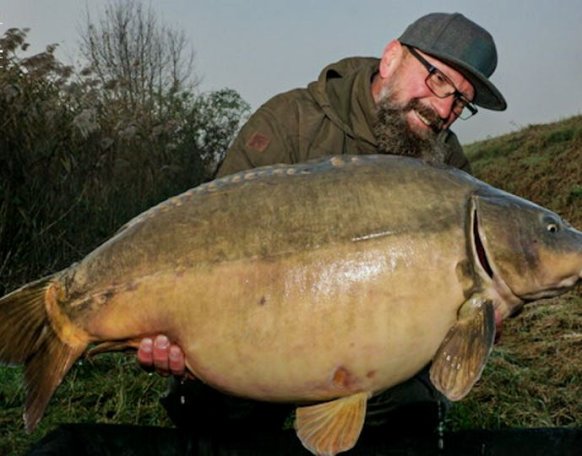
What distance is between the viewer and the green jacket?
8.64ft

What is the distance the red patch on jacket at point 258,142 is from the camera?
2629 mm

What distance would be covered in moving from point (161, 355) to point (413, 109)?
4.09 ft

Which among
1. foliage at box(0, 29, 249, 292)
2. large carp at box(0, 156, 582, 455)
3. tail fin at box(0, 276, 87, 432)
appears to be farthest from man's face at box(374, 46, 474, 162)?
foliage at box(0, 29, 249, 292)

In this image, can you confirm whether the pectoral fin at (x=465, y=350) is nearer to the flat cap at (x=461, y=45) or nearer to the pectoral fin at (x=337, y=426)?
the pectoral fin at (x=337, y=426)

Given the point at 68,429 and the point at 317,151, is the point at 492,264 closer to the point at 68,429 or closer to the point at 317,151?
the point at 317,151

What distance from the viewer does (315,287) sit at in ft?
5.53

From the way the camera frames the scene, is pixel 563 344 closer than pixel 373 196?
No

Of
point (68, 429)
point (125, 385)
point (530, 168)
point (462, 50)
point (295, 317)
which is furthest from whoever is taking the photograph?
point (530, 168)

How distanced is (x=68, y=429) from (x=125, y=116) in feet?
15.5

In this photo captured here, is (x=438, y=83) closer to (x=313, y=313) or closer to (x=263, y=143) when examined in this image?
(x=263, y=143)

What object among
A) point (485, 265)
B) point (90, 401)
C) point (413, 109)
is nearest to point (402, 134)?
point (413, 109)

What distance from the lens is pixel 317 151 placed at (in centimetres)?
265

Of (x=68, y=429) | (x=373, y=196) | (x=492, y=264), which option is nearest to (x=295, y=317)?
(x=373, y=196)

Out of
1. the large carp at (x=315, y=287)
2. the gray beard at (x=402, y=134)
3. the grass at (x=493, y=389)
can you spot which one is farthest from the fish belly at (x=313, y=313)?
the grass at (x=493, y=389)
